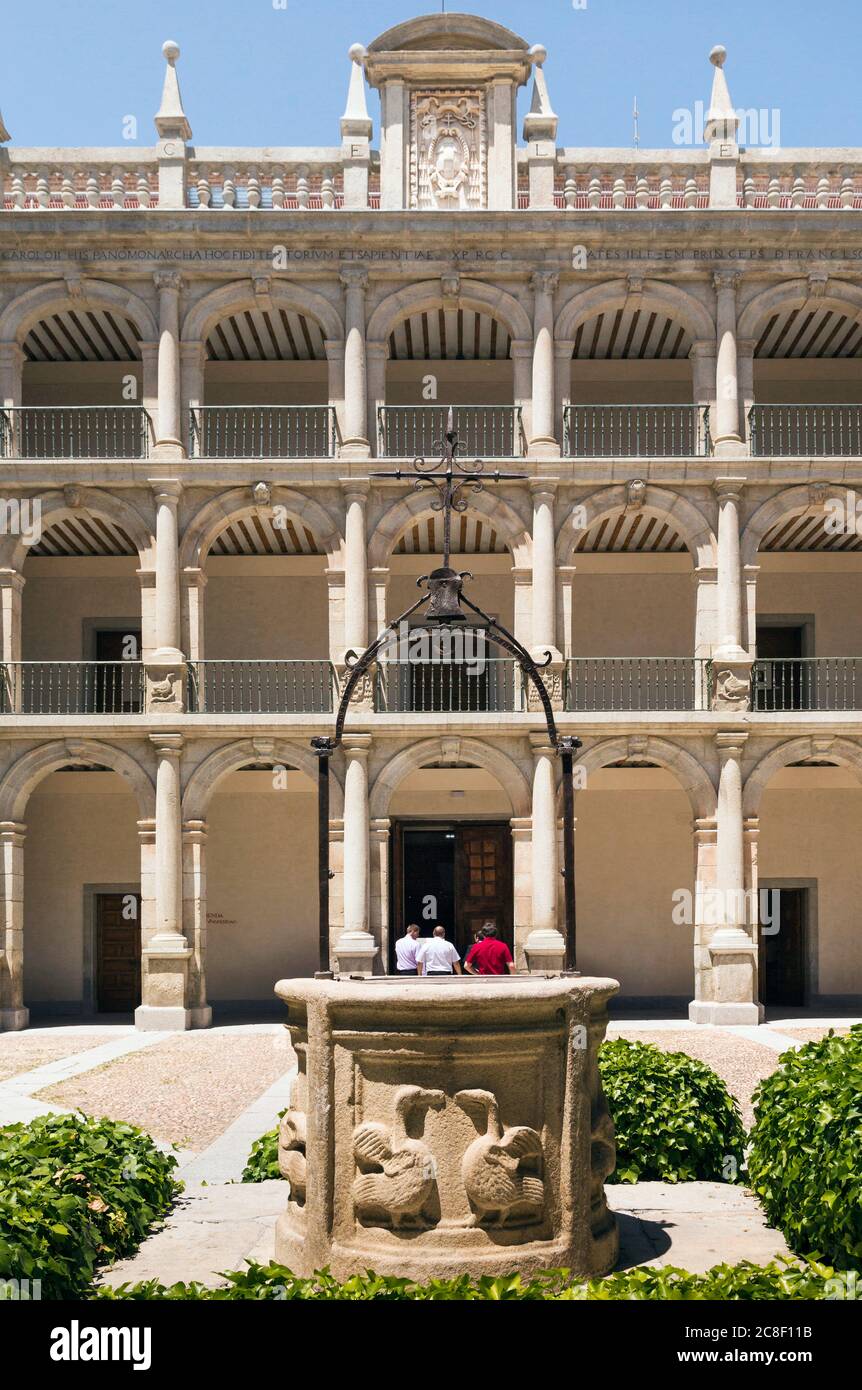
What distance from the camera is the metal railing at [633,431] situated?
24609 millimetres

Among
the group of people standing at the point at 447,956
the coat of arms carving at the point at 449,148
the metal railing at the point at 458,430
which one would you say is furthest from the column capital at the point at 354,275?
the group of people standing at the point at 447,956

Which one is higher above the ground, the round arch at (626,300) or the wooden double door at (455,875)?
the round arch at (626,300)

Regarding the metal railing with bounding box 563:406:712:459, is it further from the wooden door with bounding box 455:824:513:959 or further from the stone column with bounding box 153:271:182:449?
the wooden door with bounding box 455:824:513:959

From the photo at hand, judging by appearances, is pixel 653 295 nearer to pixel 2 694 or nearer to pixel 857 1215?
pixel 2 694

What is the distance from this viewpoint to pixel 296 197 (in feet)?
75.4

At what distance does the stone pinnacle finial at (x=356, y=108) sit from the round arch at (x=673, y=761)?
34.6 feet

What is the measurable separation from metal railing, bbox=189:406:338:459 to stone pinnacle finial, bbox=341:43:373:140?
4526 mm

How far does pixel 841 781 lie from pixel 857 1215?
18988 mm

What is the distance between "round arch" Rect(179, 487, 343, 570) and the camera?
73.7ft

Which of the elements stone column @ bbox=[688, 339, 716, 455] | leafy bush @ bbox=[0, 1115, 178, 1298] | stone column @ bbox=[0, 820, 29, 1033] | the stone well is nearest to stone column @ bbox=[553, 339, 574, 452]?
stone column @ bbox=[688, 339, 716, 455]

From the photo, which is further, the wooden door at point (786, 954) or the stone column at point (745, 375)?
the wooden door at point (786, 954)

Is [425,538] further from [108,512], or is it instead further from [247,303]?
[108,512]

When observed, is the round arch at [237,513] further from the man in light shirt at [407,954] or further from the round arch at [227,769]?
the man in light shirt at [407,954]

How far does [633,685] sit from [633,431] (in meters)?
4.50
